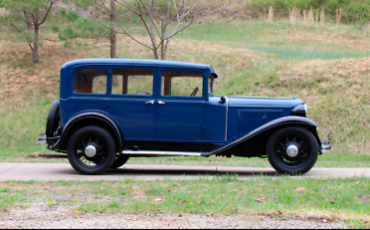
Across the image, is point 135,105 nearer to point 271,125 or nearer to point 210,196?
point 271,125

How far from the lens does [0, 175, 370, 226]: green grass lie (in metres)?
4.62

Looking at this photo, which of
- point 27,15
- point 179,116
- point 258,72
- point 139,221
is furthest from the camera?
point 27,15

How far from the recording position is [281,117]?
7.59 m

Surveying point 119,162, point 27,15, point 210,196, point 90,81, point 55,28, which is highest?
point 27,15

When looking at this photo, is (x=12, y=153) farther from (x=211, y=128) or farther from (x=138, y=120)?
(x=211, y=128)

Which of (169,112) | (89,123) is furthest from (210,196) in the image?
(89,123)

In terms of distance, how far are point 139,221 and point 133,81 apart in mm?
3832

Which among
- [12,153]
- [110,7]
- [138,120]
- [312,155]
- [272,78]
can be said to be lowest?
[12,153]

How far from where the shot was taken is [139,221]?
418 cm

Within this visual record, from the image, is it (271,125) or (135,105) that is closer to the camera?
A: (271,125)

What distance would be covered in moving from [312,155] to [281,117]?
898mm

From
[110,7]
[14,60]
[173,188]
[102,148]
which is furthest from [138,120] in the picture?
[14,60]

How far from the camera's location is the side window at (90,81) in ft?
25.1

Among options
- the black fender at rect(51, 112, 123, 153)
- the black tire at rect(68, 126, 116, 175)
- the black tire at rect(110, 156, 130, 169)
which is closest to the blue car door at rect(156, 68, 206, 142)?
the black fender at rect(51, 112, 123, 153)
